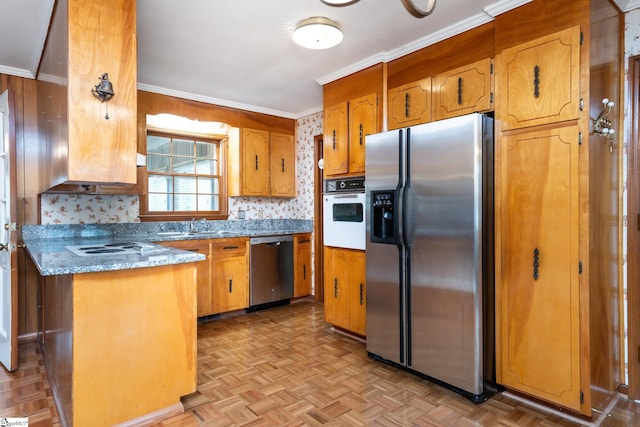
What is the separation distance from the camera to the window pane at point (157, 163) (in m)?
4.10

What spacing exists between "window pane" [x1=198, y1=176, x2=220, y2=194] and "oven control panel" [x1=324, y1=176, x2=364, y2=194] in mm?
1797

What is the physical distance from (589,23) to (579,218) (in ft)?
3.56

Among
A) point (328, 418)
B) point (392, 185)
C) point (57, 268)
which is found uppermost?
point (392, 185)

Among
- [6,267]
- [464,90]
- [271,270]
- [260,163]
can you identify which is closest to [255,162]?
[260,163]

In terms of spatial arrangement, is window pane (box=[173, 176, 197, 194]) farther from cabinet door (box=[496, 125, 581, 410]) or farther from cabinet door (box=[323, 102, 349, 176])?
cabinet door (box=[496, 125, 581, 410])

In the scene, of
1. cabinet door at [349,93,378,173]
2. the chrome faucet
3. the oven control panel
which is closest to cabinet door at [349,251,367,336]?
the oven control panel

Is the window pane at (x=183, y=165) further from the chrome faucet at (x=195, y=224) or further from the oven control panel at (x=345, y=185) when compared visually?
the oven control panel at (x=345, y=185)

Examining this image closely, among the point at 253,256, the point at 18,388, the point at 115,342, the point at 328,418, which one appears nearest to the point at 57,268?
the point at 115,342

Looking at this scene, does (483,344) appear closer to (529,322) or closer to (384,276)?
(529,322)

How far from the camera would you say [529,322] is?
7.14 feet

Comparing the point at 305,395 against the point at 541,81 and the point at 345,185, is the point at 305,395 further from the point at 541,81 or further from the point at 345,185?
the point at 541,81

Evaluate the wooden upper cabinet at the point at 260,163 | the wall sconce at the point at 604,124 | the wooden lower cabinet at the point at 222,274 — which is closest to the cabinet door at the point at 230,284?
the wooden lower cabinet at the point at 222,274

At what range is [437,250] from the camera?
236cm

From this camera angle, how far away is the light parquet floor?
2.04m
